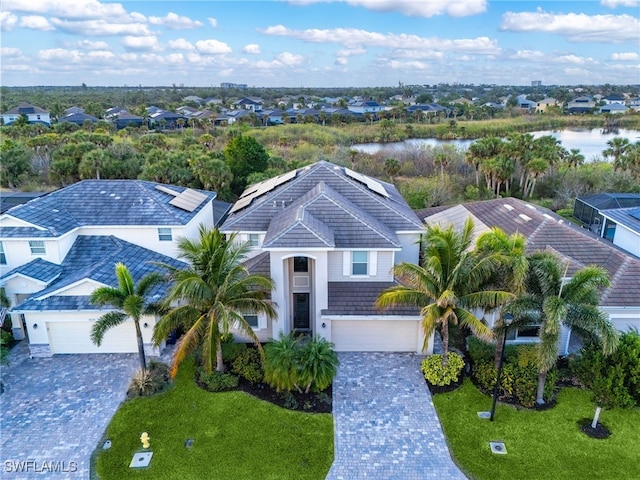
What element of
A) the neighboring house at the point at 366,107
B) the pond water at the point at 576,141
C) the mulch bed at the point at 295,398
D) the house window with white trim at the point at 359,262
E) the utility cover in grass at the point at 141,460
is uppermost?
the neighboring house at the point at 366,107

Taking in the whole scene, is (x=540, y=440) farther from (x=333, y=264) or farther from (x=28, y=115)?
(x=28, y=115)

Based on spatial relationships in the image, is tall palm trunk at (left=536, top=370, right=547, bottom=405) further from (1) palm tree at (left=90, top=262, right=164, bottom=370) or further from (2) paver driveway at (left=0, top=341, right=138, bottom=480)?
(2) paver driveway at (left=0, top=341, right=138, bottom=480)

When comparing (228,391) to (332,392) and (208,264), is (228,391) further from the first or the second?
(208,264)

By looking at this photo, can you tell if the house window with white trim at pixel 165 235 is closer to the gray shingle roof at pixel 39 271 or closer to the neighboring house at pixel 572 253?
the gray shingle roof at pixel 39 271

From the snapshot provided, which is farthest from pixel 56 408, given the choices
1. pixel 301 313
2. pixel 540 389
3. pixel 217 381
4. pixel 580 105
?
pixel 580 105

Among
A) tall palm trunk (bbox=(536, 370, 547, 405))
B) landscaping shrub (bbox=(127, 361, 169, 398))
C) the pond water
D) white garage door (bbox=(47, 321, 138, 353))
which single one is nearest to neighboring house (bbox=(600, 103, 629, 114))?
the pond water

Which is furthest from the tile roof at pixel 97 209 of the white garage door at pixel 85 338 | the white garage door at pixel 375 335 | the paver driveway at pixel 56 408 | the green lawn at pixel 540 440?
the green lawn at pixel 540 440
